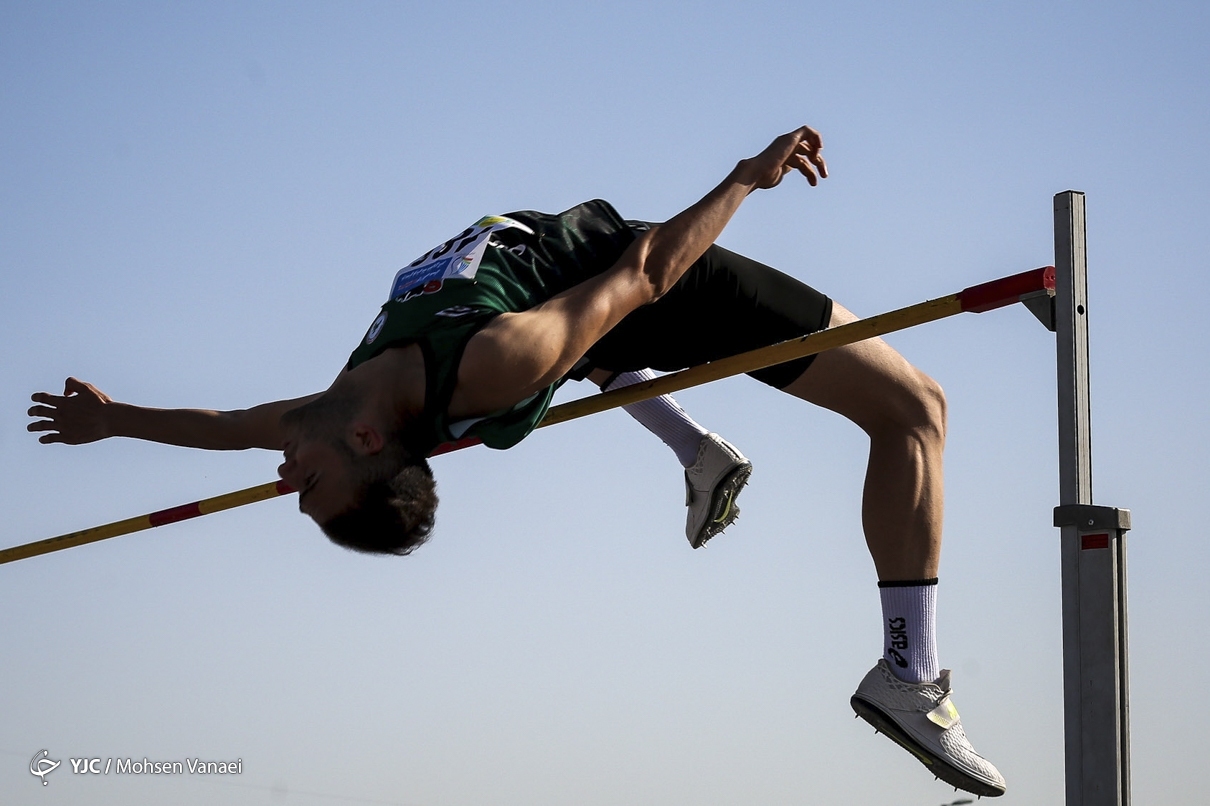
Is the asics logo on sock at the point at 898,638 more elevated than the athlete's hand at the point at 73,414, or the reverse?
the athlete's hand at the point at 73,414

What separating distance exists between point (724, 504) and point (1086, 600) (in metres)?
1.57

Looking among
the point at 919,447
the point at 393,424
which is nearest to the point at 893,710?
the point at 919,447

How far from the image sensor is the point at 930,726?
12.5 ft

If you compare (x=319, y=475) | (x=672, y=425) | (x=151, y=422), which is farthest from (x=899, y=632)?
(x=151, y=422)

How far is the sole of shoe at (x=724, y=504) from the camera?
4629 millimetres

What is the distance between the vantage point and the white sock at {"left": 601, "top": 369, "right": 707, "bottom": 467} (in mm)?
4742

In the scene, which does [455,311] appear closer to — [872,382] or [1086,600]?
[872,382]

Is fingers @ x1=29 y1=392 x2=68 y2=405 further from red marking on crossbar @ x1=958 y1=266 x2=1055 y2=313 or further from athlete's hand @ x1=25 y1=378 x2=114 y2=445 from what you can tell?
red marking on crossbar @ x1=958 y1=266 x2=1055 y2=313

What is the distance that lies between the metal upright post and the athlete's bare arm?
84cm

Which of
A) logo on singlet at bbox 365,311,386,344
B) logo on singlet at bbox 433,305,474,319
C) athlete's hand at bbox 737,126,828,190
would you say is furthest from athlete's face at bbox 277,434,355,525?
athlete's hand at bbox 737,126,828,190

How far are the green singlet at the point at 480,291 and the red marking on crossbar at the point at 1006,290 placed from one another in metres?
0.98

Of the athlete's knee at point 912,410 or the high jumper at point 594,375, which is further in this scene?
the athlete's knee at point 912,410

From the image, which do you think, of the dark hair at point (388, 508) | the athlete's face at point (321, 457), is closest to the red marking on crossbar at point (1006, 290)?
the dark hair at point (388, 508)

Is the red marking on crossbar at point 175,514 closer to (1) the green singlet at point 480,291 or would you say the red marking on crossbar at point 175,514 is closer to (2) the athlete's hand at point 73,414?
(2) the athlete's hand at point 73,414
